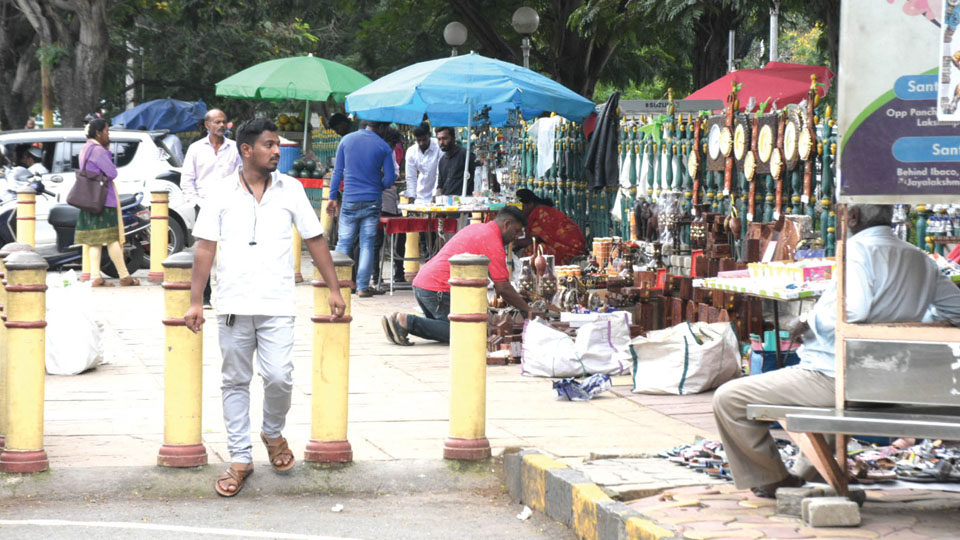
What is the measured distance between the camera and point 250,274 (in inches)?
244

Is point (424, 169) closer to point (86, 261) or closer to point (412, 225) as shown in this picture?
point (412, 225)

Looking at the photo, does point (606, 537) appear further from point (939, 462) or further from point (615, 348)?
point (615, 348)

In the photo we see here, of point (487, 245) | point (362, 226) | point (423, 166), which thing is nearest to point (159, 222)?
point (362, 226)

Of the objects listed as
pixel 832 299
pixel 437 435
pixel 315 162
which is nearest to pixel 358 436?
pixel 437 435

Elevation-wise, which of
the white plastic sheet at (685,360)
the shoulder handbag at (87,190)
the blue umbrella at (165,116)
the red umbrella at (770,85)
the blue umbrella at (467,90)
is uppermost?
the blue umbrella at (165,116)

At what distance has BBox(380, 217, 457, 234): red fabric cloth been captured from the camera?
14.5 meters

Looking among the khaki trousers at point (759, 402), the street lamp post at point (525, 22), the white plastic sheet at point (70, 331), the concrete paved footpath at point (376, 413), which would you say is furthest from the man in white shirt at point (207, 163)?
the khaki trousers at point (759, 402)

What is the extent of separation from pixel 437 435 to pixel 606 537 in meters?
2.18

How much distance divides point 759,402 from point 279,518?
2171 mm

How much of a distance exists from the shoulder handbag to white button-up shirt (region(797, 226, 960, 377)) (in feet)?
33.4

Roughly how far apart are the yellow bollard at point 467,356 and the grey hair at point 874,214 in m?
1.98

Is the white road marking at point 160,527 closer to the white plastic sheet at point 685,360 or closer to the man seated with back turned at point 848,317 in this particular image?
the man seated with back turned at point 848,317

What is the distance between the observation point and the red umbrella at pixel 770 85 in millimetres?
16500

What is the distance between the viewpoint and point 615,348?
31.8 ft
